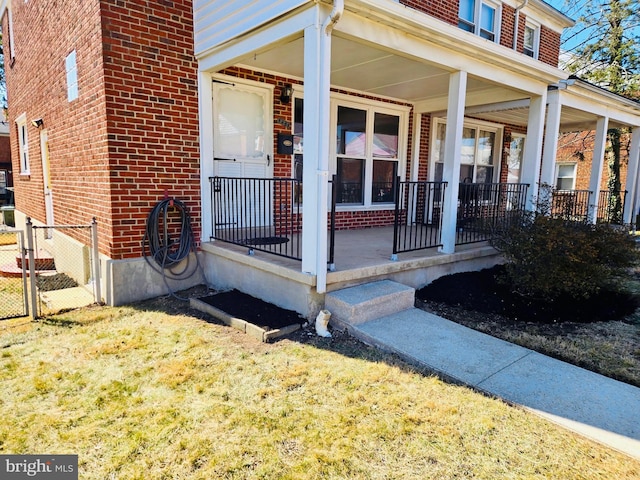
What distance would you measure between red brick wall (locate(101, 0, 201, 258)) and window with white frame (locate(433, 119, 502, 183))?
17.4ft

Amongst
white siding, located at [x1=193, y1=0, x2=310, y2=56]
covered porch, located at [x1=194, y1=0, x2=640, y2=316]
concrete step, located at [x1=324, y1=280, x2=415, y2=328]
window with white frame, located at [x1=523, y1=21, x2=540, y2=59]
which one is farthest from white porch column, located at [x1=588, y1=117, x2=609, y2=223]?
white siding, located at [x1=193, y1=0, x2=310, y2=56]

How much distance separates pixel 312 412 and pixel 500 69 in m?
5.07

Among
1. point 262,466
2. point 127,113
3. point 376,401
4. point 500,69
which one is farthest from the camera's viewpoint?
point 500,69

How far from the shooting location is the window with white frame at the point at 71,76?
5534 millimetres

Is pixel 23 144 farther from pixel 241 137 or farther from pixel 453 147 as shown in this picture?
pixel 453 147

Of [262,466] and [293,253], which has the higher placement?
[293,253]

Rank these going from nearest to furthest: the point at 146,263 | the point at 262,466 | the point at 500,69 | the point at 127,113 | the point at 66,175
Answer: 1. the point at 262,466
2. the point at 127,113
3. the point at 146,263
4. the point at 500,69
5. the point at 66,175

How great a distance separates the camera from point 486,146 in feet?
32.1

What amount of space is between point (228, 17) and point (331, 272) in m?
3.03

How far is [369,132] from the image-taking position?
742cm

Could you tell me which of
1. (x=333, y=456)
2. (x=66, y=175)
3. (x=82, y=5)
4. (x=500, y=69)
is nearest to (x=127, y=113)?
(x=82, y=5)

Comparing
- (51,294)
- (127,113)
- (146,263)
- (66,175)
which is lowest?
(51,294)

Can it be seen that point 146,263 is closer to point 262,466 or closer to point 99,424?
point 99,424

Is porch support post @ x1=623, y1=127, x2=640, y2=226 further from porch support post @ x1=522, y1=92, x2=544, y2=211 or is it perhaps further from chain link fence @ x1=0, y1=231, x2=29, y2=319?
chain link fence @ x1=0, y1=231, x2=29, y2=319
